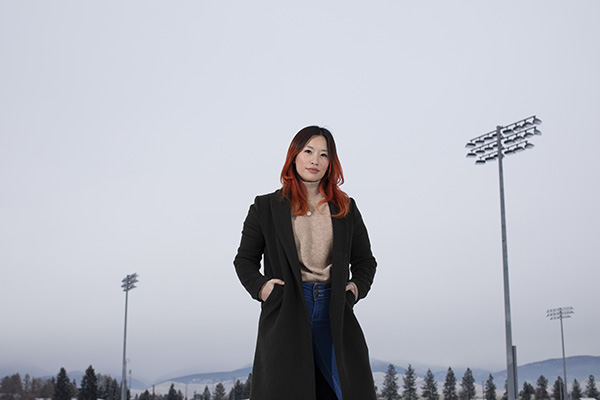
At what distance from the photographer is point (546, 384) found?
235 ft

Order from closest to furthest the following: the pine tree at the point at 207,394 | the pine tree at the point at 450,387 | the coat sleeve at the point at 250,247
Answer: the coat sleeve at the point at 250,247 → the pine tree at the point at 450,387 → the pine tree at the point at 207,394

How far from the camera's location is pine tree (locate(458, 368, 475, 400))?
69.7 m

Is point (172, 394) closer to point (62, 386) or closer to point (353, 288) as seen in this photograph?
point (62, 386)

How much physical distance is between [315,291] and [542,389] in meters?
74.0

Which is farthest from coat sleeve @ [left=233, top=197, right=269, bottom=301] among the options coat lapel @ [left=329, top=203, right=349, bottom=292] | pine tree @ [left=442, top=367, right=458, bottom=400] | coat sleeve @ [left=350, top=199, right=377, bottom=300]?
pine tree @ [left=442, top=367, right=458, bottom=400]

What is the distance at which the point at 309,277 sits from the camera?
346 centimetres

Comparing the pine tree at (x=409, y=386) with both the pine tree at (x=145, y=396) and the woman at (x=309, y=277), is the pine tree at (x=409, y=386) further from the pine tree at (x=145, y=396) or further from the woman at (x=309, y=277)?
the woman at (x=309, y=277)

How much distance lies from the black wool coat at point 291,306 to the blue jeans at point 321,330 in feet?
0.17

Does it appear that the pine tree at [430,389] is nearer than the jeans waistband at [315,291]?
No

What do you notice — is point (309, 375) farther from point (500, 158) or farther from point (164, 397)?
point (164, 397)

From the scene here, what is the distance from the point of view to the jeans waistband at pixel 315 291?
3389 mm

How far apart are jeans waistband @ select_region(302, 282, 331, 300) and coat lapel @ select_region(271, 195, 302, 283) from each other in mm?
63

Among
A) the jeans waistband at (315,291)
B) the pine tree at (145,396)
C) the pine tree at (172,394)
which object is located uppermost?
the jeans waistband at (315,291)

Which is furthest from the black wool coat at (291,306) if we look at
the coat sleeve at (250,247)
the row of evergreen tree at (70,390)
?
the row of evergreen tree at (70,390)
